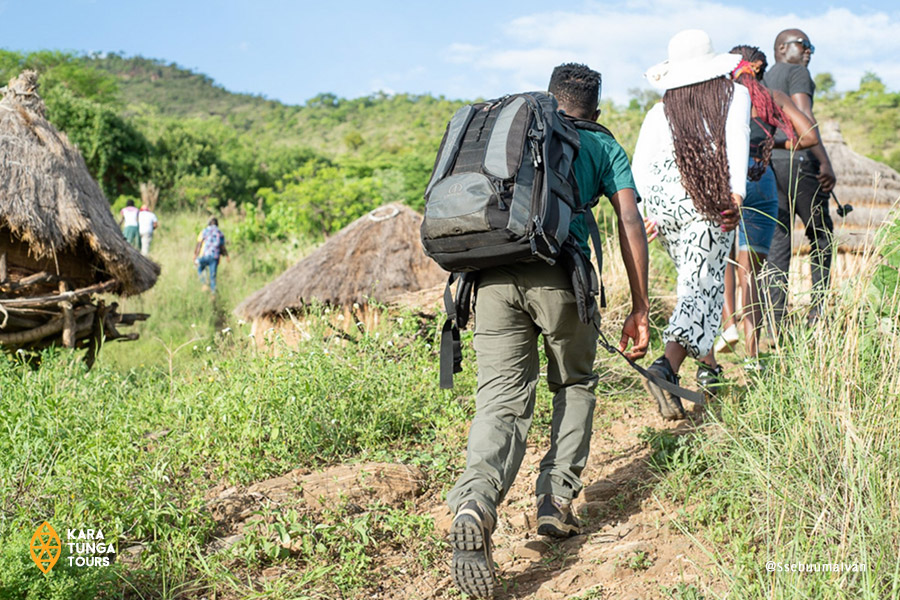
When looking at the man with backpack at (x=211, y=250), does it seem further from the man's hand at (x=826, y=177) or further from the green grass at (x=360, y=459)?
the man's hand at (x=826, y=177)

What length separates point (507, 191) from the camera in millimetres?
2826

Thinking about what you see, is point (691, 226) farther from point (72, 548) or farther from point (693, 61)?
point (72, 548)

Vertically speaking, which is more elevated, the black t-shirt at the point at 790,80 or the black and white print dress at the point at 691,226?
the black t-shirt at the point at 790,80

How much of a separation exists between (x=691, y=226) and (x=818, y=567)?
86.4 inches

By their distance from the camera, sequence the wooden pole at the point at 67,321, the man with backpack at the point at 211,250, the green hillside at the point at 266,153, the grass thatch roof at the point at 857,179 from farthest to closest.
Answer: the green hillside at the point at 266,153 → the man with backpack at the point at 211,250 → the grass thatch roof at the point at 857,179 → the wooden pole at the point at 67,321

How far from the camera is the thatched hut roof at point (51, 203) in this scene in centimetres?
634

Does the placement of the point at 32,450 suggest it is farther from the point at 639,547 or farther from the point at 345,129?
the point at 345,129

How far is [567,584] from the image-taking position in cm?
293

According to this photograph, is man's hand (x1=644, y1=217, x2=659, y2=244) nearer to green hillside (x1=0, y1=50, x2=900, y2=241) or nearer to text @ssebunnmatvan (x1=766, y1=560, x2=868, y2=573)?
text @ssebunnmatvan (x1=766, y1=560, x2=868, y2=573)

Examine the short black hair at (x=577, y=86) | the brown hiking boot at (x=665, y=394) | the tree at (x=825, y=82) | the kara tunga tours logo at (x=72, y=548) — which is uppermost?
the tree at (x=825, y=82)

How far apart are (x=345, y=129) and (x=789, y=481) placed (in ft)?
180

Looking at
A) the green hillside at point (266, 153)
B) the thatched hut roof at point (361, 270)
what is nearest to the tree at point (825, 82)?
the green hillside at point (266, 153)

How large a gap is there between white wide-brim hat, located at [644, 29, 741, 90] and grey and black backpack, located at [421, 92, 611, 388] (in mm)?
1394

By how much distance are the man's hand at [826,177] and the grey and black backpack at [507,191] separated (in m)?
3.06
